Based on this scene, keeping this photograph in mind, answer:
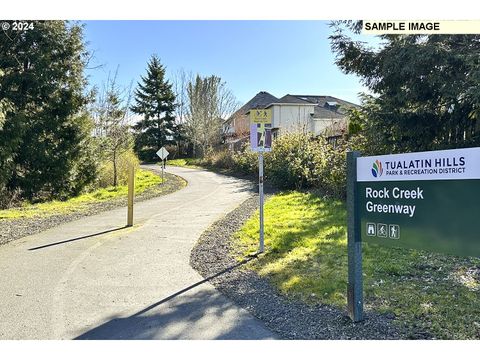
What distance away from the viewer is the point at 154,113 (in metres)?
53.0

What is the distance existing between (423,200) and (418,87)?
4.28m

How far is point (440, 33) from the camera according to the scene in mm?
6770

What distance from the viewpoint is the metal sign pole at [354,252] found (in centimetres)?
408

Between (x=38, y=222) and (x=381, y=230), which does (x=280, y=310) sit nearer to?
(x=381, y=230)

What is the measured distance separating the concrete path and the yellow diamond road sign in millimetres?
2828

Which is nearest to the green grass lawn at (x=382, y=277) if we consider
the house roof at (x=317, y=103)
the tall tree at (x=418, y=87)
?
the tall tree at (x=418, y=87)

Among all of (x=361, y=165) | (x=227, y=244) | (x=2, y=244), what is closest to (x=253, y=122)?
(x=227, y=244)

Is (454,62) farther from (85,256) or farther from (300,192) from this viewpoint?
(300,192)

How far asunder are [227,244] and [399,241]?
463 cm

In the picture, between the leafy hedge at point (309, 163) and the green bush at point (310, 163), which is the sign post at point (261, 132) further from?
the leafy hedge at point (309, 163)

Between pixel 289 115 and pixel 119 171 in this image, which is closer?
pixel 119 171

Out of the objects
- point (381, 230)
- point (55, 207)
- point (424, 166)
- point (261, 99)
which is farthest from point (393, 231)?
point (261, 99)

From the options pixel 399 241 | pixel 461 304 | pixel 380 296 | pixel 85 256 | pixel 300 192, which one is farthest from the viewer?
pixel 300 192

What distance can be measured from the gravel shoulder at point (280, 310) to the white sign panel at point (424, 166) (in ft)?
5.00
